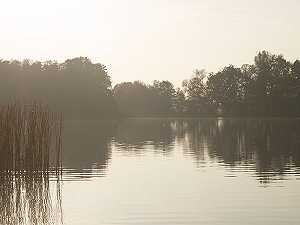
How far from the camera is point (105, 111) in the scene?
9756 centimetres

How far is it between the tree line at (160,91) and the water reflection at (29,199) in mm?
64402

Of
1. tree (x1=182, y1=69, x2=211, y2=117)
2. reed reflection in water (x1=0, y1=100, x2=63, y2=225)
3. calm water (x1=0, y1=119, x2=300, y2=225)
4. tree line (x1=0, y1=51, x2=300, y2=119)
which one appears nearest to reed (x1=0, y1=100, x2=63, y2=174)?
reed reflection in water (x1=0, y1=100, x2=63, y2=225)

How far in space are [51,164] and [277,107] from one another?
89.2 meters

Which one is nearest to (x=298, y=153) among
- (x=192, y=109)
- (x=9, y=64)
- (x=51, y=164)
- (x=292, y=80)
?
(x=51, y=164)

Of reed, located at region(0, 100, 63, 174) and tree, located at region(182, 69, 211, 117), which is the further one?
tree, located at region(182, 69, 211, 117)

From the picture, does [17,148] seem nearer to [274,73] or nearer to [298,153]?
[298,153]

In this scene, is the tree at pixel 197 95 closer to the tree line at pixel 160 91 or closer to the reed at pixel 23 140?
the tree line at pixel 160 91

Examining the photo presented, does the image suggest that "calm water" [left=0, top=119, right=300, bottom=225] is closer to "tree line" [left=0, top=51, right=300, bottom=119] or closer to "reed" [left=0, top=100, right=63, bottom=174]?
"reed" [left=0, top=100, right=63, bottom=174]

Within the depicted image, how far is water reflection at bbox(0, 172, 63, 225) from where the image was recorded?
443 inches

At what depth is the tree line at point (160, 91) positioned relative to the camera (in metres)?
91.6

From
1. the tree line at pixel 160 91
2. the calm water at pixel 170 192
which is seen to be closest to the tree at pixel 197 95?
the tree line at pixel 160 91

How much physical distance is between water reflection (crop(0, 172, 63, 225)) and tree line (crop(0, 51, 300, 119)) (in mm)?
64402

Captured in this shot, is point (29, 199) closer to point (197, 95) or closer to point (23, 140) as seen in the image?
point (23, 140)

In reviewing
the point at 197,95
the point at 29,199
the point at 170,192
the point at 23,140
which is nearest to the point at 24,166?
the point at 23,140
